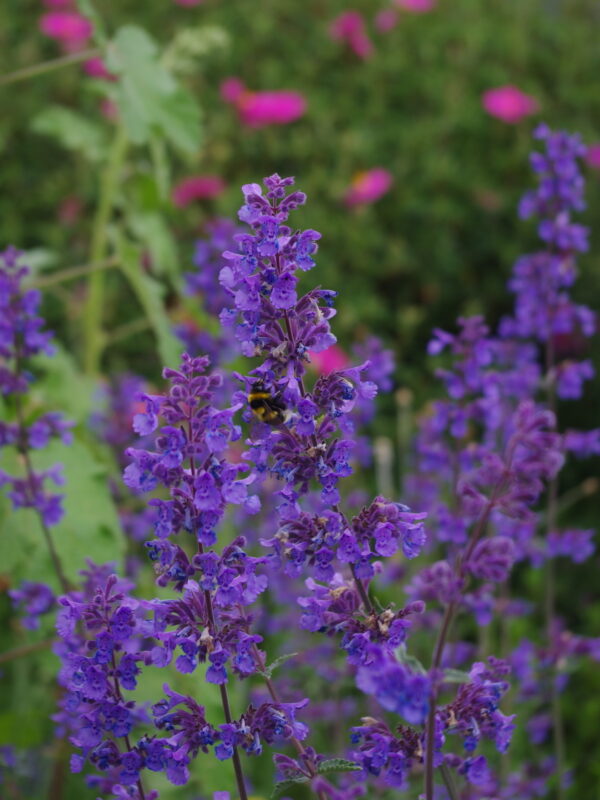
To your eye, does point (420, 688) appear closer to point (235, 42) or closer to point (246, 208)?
point (246, 208)

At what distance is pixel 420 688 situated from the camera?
4.16 feet

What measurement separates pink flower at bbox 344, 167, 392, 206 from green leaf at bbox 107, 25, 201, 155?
11.7 ft

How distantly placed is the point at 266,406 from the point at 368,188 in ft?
17.0

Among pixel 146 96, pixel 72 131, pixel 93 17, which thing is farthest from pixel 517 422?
pixel 72 131

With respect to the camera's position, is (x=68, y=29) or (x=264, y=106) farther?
(x=264, y=106)

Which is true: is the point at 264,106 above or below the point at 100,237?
above

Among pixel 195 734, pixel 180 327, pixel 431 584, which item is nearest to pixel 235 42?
pixel 180 327

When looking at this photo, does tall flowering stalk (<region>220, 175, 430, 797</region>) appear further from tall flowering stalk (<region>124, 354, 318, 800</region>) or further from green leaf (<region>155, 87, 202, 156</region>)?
green leaf (<region>155, 87, 202, 156</region>)

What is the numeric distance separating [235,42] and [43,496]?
6352 millimetres

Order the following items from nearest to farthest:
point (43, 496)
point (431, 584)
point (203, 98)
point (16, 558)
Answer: point (431, 584)
point (43, 496)
point (16, 558)
point (203, 98)

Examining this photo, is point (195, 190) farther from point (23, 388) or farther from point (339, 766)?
point (339, 766)

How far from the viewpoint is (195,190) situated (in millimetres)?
6457

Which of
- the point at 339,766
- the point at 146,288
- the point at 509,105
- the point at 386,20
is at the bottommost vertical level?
the point at 339,766

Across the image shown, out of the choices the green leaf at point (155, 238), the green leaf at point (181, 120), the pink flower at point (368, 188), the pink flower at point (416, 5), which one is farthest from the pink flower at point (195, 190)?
the green leaf at point (181, 120)
